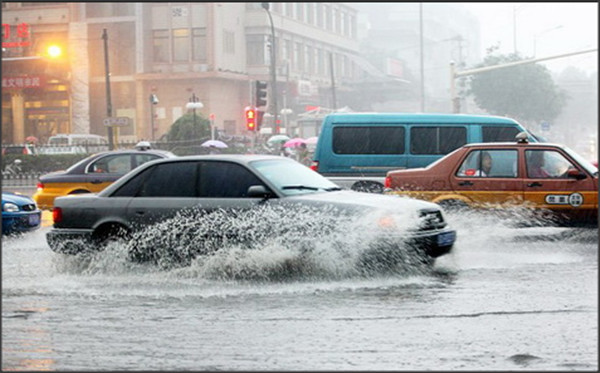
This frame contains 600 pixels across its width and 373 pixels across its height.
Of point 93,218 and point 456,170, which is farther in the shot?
point 456,170

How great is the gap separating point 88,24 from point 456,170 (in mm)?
53486

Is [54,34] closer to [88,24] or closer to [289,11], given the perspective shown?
[88,24]

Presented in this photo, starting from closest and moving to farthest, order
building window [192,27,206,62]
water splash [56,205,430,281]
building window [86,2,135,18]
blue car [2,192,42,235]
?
water splash [56,205,430,281], blue car [2,192,42,235], building window [192,27,206,62], building window [86,2,135,18]

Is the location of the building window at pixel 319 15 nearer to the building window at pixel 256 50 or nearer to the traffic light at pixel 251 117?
the building window at pixel 256 50

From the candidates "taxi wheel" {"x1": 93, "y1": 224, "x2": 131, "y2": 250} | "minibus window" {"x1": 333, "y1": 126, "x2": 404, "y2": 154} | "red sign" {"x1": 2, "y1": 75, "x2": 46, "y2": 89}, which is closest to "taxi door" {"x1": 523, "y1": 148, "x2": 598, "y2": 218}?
"minibus window" {"x1": 333, "y1": 126, "x2": 404, "y2": 154}

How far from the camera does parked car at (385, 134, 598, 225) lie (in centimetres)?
1357

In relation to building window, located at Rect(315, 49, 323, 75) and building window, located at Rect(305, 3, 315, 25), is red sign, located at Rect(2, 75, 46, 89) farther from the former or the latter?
building window, located at Rect(315, 49, 323, 75)

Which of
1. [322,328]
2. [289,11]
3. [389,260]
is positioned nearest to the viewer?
[322,328]

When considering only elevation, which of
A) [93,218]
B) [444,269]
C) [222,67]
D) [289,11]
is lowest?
[444,269]

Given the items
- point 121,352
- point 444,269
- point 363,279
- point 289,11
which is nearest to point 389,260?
point 363,279

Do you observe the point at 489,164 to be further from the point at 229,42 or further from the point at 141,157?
the point at 229,42

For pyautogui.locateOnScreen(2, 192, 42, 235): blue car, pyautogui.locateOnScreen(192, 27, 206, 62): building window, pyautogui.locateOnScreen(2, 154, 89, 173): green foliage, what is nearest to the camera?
pyautogui.locateOnScreen(2, 192, 42, 235): blue car

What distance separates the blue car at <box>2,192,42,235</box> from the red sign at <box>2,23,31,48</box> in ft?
139

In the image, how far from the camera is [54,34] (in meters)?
63.2
